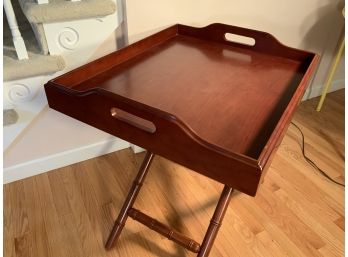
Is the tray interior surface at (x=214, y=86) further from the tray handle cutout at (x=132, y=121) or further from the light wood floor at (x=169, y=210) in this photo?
the light wood floor at (x=169, y=210)

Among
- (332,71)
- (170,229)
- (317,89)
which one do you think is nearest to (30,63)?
(170,229)

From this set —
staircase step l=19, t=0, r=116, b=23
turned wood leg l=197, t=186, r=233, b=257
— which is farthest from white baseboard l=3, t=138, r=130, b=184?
turned wood leg l=197, t=186, r=233, b=257

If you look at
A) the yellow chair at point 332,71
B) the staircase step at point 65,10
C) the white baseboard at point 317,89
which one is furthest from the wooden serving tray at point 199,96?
the white baseboard at point 317,89

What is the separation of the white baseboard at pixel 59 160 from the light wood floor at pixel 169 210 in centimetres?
3

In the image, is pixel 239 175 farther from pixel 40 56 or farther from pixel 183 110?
pixel 40 56

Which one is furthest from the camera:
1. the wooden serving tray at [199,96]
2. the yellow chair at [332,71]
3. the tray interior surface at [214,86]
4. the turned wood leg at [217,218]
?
the yellow chair at [332,71]

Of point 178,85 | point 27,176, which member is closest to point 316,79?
point 178,85

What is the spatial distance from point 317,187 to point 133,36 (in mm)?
1042

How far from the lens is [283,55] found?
1.05 metres

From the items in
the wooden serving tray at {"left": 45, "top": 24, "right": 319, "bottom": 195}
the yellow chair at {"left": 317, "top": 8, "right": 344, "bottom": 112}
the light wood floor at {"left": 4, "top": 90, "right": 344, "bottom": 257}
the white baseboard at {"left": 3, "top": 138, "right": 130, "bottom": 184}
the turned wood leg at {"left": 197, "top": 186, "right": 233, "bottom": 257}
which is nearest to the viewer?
the wooden serving tray at {"left": 45, "top": 24, "right": 319, "bottom": 195}

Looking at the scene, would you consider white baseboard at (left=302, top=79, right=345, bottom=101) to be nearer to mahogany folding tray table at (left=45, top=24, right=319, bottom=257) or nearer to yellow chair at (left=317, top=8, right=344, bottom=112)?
yellow chair at (left=317, top=8, right=344, bottom=112)

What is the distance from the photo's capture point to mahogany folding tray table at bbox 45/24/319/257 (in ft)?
2.00

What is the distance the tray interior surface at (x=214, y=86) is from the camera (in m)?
0.73

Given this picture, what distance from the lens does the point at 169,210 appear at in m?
1.25
